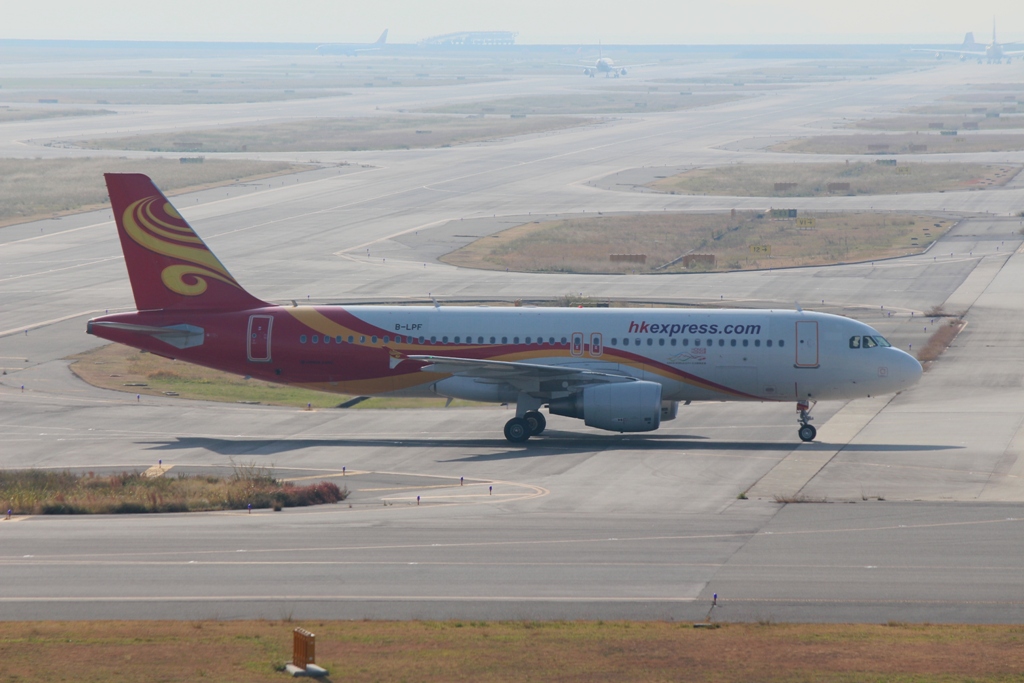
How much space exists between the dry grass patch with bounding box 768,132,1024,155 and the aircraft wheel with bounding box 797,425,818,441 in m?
133

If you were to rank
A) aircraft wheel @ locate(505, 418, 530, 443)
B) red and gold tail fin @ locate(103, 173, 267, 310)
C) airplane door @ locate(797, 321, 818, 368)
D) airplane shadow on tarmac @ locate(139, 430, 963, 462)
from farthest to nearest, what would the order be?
1. red and gold tail fin @ locate(103, 173, 267, 310)
2. airplane door @ locate(797, 321, 818, 368)
3. aircraft wheel @ locate(505, 418, 530, 443)
4. airplane shadow on tarmac @ locate(139, 430, 963, 462)

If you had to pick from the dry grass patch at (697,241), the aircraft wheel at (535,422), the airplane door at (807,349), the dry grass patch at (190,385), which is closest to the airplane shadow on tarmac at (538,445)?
the aircraft wheel at (535,422)

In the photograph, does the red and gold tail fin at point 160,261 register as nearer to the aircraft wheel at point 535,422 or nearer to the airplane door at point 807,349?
the aircraft wheel at point 535,422

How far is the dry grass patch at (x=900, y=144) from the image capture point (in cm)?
17338

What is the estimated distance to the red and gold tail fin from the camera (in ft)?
161

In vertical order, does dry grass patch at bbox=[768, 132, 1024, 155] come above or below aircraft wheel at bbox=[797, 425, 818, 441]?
above

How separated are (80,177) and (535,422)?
360ft

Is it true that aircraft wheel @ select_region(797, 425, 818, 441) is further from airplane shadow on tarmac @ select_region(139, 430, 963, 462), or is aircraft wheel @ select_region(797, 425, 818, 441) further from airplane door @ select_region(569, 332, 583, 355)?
airplane door @ select_region(569, 332, 583, 355)

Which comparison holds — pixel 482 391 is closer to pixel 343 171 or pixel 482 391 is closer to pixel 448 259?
pixel 448 259

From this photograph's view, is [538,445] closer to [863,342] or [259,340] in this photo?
[259,340]

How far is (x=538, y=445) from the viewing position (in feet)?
151

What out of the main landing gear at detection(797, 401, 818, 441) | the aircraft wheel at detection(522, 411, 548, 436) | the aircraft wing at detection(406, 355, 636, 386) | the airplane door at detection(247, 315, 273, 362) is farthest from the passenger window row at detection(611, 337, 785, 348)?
the airplane door at detection(247, 315, 273, 362)

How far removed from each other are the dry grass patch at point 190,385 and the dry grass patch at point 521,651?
30940 mm

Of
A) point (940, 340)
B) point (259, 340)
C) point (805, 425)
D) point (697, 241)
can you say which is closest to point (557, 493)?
point (805, 425)
